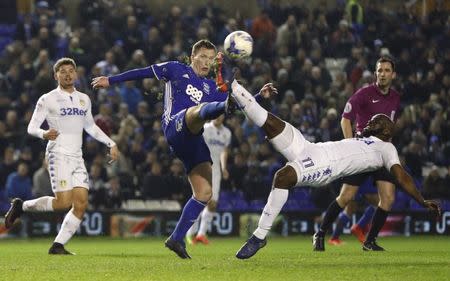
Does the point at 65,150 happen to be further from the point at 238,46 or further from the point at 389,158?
the point at 389,158

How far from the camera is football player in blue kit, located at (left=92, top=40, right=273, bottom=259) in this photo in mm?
11422

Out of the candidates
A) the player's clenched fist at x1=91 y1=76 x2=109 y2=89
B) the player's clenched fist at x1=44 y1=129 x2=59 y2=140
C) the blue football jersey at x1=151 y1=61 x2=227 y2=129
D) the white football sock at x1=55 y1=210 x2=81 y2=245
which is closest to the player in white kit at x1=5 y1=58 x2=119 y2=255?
the white football sock at x1=55 y1=210 x2=81 y2=245

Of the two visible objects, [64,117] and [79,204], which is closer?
[79,204]

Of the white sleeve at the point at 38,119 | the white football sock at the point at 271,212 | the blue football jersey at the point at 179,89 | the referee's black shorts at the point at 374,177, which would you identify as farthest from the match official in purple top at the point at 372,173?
the white sleeve at the point at 38,119

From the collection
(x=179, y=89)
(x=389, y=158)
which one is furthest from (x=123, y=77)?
(x=389, y=158)

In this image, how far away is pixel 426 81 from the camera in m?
23.6

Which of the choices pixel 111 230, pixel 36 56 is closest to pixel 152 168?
pixel 111 230

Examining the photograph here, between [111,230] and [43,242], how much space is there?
2059 millimetres

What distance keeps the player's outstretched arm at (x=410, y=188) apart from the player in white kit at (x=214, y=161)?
549 centimetres

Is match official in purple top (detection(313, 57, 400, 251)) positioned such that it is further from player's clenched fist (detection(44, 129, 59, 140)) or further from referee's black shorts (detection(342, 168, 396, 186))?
player's clenched fist (detection(44, 129, 59, 140))

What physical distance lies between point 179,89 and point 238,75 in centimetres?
1091

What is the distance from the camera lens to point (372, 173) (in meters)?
13.4

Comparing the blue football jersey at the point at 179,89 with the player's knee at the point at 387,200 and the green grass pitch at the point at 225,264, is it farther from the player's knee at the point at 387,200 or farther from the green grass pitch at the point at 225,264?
the player's knee at the point at 387,200

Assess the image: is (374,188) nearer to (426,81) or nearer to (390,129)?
(390,129)
